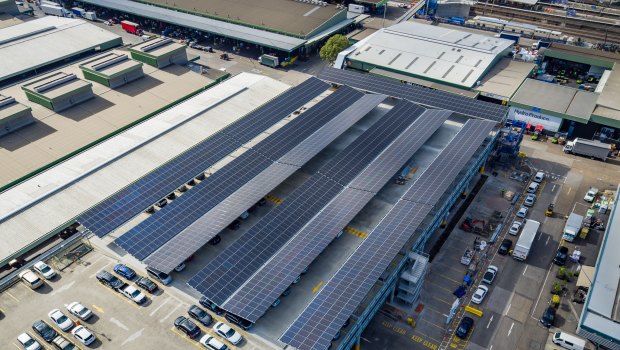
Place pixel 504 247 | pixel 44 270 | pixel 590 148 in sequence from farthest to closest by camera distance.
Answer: pixel 590 148 → pixel 504 247 → pixel 44 270

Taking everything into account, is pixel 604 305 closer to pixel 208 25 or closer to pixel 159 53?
pixel 159 53

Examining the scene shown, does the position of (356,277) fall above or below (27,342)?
above

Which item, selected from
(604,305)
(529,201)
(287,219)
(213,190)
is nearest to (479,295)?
(604,305)

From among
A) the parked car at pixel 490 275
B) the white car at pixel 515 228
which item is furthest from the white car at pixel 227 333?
the white car at pixel 515 228

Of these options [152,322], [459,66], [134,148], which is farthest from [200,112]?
[459,66]

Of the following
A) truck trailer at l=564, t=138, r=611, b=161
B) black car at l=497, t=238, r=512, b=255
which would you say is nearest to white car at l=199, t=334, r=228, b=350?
black car at l=497, t=238, r=512, b=255

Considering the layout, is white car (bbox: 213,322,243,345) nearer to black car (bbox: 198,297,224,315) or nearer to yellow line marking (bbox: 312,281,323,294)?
black car (bbox: 198,297,224,315)
